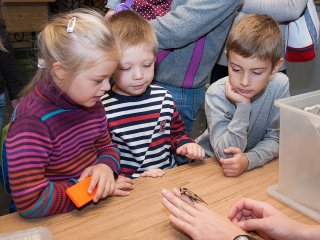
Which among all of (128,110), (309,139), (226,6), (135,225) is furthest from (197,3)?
(135,225)

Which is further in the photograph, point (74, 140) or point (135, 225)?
point (74, 140)

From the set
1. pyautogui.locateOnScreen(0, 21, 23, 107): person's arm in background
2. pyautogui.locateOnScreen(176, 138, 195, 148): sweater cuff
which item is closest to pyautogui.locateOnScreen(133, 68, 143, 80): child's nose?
pyautogui.locateOnScreen(176, 138, 195, 148): sweater cuff

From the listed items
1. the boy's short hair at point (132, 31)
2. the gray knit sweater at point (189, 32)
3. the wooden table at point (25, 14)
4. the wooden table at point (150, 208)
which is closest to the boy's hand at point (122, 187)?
the wooden table at point (150, 208)

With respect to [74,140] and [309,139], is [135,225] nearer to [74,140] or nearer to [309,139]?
[74,140]

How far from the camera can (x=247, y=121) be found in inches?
49.6

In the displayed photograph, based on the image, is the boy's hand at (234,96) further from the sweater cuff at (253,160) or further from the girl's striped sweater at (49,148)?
the girl's striped sweater at (49,148)

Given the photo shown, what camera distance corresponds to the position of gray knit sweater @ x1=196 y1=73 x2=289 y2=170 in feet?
4.11

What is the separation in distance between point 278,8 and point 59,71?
927 mm

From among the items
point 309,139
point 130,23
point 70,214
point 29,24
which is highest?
point 130,23

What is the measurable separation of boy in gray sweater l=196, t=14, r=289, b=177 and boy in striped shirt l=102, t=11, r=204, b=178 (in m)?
0.11

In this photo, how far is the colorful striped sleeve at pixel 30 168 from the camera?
0.91 metres

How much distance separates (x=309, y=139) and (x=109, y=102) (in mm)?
642

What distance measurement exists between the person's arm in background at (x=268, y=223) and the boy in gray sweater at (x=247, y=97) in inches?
8.5

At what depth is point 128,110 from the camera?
131cm
